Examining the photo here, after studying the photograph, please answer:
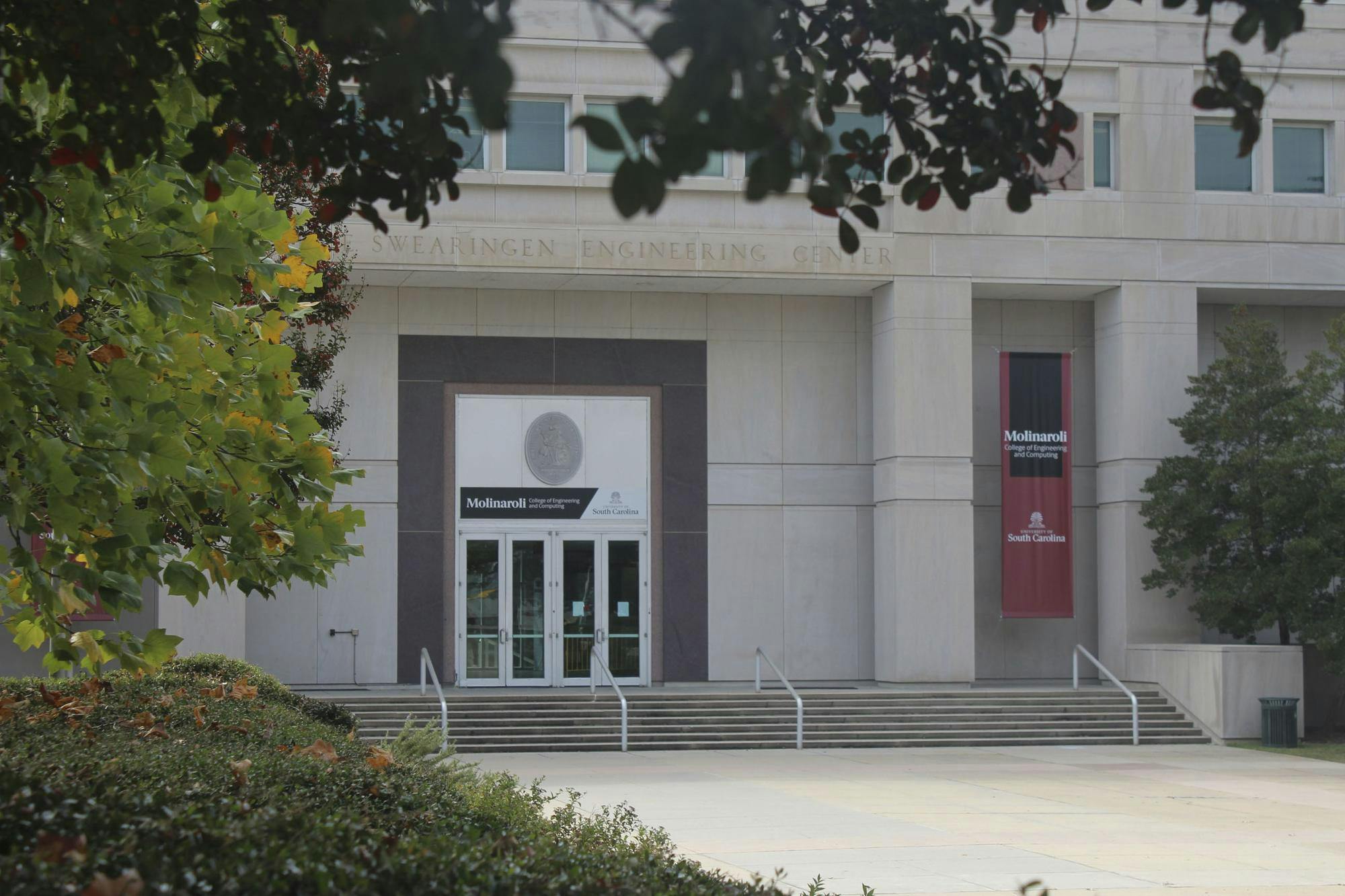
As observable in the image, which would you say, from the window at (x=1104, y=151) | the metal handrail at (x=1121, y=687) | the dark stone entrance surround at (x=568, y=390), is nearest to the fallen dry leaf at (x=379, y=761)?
the metal handrail at (x=1121, y=687)

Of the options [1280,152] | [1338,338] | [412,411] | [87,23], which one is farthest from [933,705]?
[87,23]

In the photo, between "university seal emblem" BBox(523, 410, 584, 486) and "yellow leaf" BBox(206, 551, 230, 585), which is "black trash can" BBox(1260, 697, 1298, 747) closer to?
"university seal emblem" BBox(523, 410, 584, 486)

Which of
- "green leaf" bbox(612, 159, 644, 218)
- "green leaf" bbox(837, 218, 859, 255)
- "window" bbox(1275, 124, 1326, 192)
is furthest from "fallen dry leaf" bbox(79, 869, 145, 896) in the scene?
"window" bbox(1275, 124, 1326, 192)

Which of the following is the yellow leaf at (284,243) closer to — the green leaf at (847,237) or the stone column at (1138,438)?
the green leaf at (847,237)

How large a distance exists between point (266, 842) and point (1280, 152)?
30.3 meters

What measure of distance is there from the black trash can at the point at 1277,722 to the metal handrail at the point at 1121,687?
1.99 meters

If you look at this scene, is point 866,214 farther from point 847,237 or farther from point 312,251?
point 312,251

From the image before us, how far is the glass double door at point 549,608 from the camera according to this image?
98.0ft

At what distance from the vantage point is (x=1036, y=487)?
30078mm

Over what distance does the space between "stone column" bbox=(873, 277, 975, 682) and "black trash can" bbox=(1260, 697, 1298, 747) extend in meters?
5.64

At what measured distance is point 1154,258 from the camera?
98.6 feet

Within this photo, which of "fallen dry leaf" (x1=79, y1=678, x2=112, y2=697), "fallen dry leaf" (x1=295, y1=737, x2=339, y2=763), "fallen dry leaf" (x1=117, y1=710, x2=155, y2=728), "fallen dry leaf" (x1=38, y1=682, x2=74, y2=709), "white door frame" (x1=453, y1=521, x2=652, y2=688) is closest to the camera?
"fallen dry leaf" (x1=295, y1=737, x2=339, y2=763)

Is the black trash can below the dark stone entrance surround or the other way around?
below

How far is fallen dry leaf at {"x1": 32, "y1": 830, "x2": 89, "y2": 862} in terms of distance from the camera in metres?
3.92
